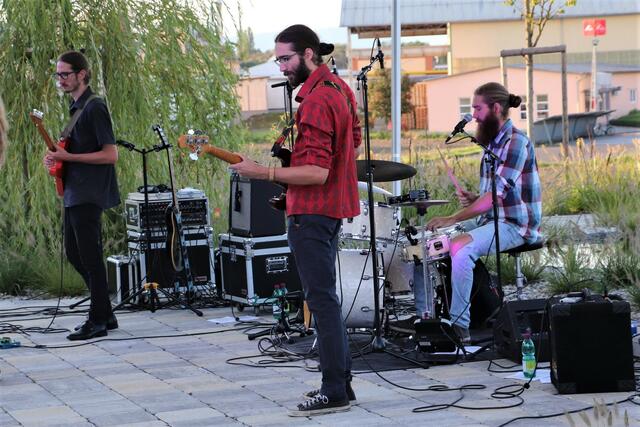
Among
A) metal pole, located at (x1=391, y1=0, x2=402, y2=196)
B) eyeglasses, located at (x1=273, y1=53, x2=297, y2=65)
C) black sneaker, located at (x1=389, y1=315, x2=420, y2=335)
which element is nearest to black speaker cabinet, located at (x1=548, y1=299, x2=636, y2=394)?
black sneaker, located at (x1=389, y1=315, x2=420, y2=335)

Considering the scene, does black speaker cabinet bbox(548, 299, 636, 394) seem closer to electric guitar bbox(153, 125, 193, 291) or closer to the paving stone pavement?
the paving stone pavement

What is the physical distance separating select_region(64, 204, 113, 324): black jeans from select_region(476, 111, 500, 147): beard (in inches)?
96.3

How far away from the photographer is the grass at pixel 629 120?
142ft

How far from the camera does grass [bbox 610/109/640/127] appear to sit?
43281 mm

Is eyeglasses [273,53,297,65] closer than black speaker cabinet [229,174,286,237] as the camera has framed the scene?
Yes

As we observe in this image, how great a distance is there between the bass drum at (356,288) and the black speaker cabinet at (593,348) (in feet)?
5.86

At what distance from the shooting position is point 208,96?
11172mm

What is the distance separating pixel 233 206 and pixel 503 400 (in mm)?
3606

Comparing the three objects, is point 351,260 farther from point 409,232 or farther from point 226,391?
point 226,391

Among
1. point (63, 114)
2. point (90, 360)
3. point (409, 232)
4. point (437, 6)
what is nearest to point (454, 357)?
point (409, 232)

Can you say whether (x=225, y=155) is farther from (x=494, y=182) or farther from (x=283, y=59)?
(x=494, y=182)

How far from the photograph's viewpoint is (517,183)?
23.2 ft

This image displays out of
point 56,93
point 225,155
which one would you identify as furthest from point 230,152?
point 56,93

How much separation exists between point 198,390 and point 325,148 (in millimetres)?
1597
